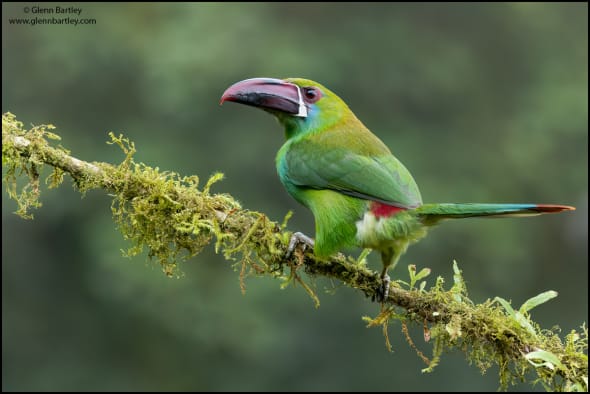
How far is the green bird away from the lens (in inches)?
120

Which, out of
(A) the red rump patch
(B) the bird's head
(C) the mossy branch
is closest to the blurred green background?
(B) the bird's head

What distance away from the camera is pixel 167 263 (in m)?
2.85

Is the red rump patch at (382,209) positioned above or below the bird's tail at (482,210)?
above

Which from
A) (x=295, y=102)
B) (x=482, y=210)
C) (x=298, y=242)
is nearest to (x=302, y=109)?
(x=295, y=102)

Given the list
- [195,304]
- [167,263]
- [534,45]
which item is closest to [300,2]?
[534,45]

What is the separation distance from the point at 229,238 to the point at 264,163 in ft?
24.6

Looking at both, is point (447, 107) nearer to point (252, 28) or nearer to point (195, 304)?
point (252, 28)

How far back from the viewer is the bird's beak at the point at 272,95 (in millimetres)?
3533

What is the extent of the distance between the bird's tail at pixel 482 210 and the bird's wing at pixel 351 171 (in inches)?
3.5

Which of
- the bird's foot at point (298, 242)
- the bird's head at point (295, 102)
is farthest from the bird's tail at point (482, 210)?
the bird's head at point (295, 102)

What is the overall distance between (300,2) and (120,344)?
5.47 meters

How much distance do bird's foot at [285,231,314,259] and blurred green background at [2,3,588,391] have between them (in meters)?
6.82

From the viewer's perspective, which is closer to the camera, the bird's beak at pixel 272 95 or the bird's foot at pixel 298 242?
the bird's foot at pixel 298 242

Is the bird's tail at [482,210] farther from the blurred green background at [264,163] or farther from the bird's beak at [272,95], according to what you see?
the blurred green background at [264,163]
